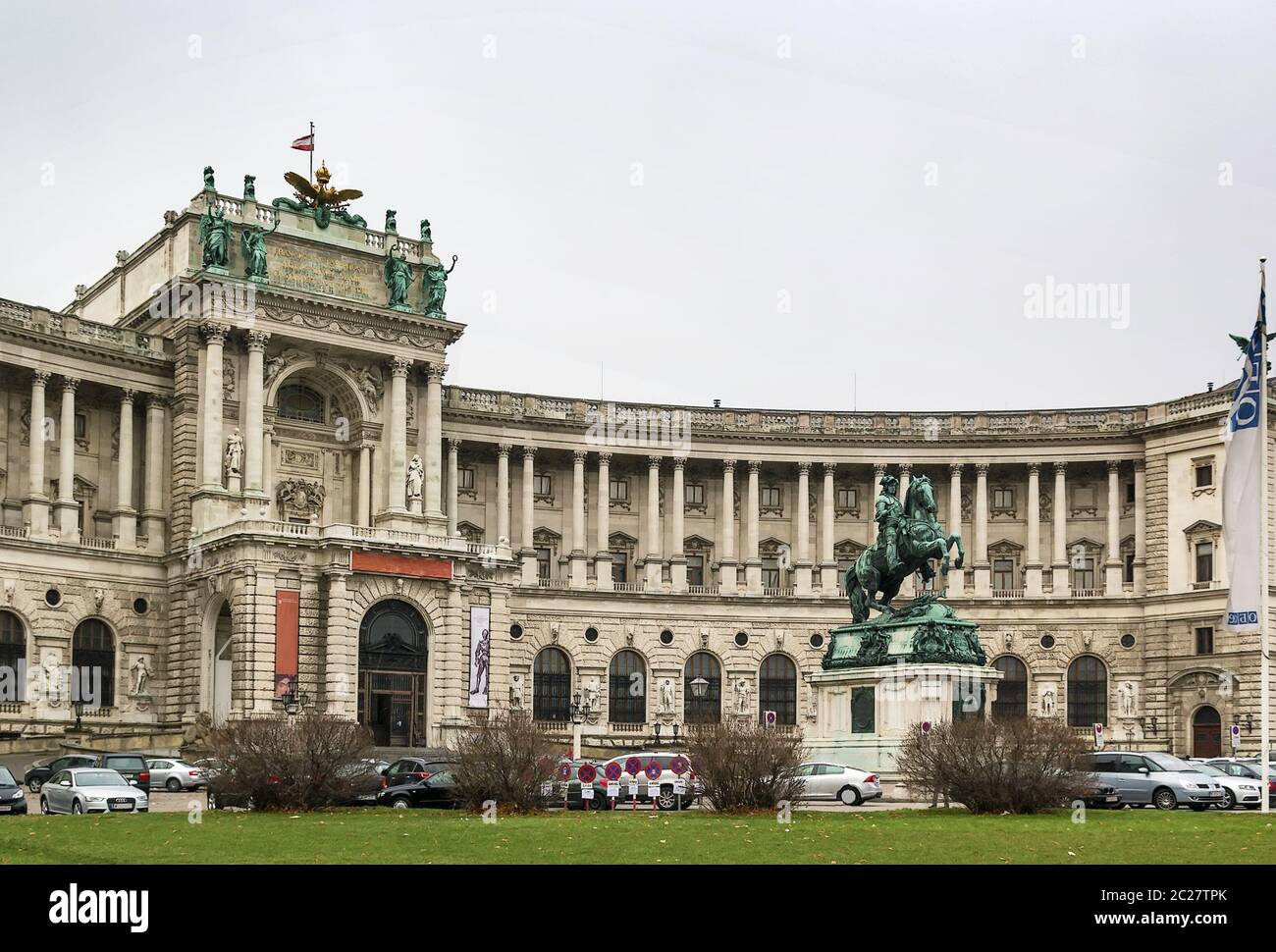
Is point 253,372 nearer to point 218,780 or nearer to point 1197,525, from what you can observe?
point 218,780

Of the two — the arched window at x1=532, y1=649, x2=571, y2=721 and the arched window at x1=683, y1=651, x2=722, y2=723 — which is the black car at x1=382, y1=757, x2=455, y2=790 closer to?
the arched window at x1=532, y1=649, x2=571, y2=721

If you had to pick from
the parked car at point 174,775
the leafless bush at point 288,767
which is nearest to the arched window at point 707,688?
the parked car at point 174,775

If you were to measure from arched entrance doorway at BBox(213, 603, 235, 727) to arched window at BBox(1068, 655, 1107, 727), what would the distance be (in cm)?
4409

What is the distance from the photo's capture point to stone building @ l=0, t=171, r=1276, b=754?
73.7m

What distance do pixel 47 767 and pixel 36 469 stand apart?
850 inches

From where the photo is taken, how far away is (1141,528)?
9256 cm

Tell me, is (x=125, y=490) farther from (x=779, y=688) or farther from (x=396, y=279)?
(x=779, y=688)

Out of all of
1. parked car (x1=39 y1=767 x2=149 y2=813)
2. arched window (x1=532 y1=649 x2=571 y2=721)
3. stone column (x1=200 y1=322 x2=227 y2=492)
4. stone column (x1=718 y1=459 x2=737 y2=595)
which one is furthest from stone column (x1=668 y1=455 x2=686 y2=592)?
parked car (x1=39 y1=767 x2=149 y2=813)

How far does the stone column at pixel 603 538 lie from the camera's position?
3615 inches

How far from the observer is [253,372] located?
7762cm

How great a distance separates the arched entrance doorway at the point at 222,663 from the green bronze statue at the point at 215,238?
50.4 feet

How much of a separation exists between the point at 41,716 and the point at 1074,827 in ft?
165

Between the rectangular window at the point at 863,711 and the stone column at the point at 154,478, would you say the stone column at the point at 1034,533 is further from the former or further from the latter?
the stone column at the point at 154,478
